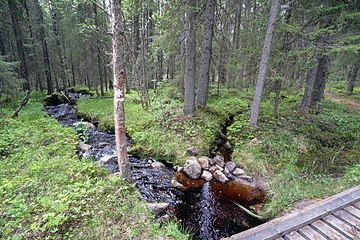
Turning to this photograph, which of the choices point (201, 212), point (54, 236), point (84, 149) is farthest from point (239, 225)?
point (84, 149)

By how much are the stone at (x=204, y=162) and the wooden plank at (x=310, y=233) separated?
318cm

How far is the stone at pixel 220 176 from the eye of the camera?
5.64 meters

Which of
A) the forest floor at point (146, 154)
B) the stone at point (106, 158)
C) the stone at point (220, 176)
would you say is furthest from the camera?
the stone at point (106, 158)

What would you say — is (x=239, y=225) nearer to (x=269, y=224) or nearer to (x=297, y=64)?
(x=269, y=224)

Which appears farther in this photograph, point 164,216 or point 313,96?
point 313,96

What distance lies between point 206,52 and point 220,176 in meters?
5.76

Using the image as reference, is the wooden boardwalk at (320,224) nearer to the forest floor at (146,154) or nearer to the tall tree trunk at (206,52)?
the forest floor at (146,154)

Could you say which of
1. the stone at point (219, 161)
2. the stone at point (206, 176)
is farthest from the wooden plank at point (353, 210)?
the stone at point (219, 161)

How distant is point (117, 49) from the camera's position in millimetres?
3408

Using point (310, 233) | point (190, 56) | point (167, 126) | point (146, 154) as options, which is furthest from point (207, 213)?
point (190, 56)

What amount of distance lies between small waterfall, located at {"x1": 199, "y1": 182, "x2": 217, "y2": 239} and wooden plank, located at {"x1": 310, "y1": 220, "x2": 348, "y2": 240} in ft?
5.93

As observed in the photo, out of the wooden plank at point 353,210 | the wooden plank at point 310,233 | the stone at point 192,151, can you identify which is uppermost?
the wooden plank at point 353,210

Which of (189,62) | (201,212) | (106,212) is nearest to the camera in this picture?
(106,212)

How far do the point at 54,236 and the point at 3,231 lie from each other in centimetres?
71
